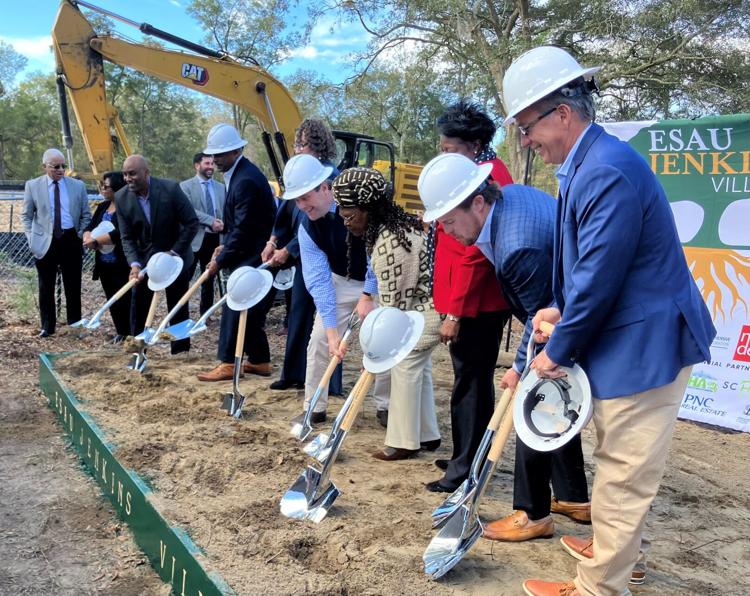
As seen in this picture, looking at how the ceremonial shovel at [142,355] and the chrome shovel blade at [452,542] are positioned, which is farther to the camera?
the ceremonial shovel at [142,355]

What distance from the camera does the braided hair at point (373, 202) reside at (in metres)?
3.23

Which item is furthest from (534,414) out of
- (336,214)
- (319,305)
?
(336,214)

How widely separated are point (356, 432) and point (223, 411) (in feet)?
3.04

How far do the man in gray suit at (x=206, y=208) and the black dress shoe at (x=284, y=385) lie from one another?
2598mm

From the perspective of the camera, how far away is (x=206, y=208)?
745 cm

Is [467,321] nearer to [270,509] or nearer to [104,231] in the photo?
[270,509]

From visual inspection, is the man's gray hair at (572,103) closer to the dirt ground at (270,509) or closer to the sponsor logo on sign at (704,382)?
the dirt ground at (270,509)

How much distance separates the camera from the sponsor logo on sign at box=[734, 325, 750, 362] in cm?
470

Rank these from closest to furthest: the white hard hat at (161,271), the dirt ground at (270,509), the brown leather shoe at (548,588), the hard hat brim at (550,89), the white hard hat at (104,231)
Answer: the hard hat brim at (550,89) → the brown leather shoe at (548,588) → the dirt ground at (270,509) → the white hard hat at (161,271) → the white hard hat at (104,231)

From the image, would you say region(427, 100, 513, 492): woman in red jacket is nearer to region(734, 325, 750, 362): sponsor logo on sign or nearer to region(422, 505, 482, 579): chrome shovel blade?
region(422, 505, 482, 579): chrome shovel blade

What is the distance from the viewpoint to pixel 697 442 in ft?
14.8

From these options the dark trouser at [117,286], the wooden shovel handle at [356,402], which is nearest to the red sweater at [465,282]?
the wooden shovel handle at [356,402]

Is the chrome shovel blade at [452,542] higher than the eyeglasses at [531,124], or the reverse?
the eyeglasses at [531,124]

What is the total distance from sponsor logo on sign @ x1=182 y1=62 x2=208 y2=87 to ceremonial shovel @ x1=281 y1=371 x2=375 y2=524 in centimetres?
730
